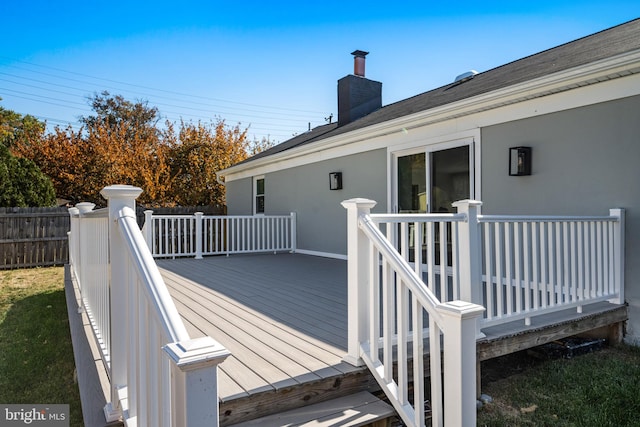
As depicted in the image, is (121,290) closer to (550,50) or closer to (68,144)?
(550,50)

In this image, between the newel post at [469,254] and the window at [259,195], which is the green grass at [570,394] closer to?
the newel post at [469,254]

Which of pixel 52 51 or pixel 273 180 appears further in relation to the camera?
pixel 52 51

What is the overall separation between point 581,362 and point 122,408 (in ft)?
11.3

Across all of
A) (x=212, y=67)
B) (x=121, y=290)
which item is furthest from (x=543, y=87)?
(x=212, y=67)

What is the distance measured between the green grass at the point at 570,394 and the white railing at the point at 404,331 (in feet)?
2.28

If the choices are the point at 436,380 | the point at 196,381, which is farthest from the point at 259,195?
the point at 196,381

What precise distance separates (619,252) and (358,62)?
7169 mm

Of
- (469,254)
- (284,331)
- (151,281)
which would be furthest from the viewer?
(284,331)

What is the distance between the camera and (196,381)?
1.03 m

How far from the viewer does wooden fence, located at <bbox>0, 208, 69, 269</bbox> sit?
29.2 ft

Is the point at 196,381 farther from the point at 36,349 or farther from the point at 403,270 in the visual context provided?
the point at 36,349

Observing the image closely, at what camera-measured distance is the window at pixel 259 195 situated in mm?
10117

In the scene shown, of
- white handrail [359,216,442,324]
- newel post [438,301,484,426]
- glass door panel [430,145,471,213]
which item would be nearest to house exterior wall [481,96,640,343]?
glass door panel [430,145,471,213]

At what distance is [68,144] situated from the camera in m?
13.6
